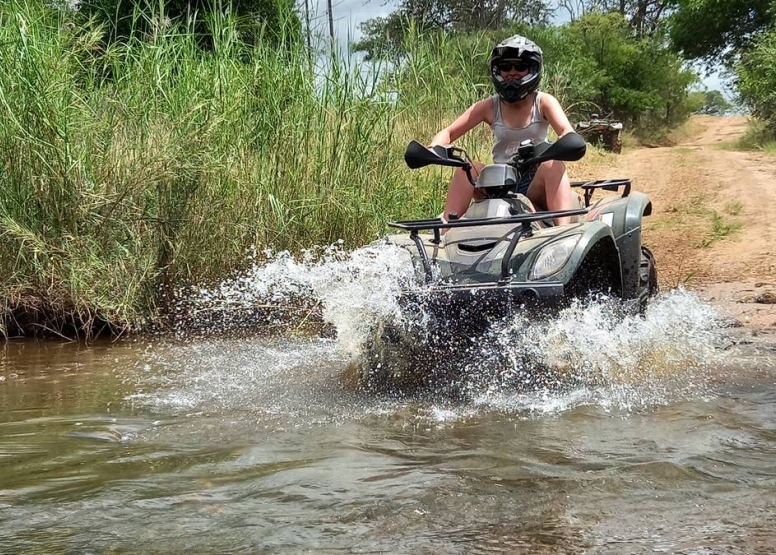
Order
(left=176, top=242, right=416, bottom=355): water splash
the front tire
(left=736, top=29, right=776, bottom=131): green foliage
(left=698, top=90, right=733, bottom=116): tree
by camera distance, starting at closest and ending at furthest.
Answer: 1. the front tire
2. (left=176, top=242, right=416, bottom=355): water splash
3. (left=736, top=29, right=776, bottom=131): green foliage
4. (left=698, top=90, right=733, bottom=116): tree

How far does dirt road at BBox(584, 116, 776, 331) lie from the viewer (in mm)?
7086

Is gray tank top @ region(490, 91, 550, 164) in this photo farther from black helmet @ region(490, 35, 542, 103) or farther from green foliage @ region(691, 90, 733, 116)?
green foliage @ region(691, 90, 733, 116)

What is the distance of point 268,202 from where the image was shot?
6.64m

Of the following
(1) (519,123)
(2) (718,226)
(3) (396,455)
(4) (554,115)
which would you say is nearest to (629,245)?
(4) (554,115)

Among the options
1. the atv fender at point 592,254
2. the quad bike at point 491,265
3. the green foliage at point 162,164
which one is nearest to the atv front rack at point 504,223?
the quad bike at point 491,265

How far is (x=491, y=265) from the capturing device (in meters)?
4.14

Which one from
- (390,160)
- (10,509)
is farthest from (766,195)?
(10,509)

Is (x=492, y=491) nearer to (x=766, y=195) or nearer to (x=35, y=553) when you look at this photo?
(x=35, y=553)

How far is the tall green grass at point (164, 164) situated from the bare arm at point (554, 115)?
1875 millimetres

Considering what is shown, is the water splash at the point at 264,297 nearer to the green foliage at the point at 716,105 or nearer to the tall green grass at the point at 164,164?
the tall green grass at the point at 164,164

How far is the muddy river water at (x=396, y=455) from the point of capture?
257 centimetres

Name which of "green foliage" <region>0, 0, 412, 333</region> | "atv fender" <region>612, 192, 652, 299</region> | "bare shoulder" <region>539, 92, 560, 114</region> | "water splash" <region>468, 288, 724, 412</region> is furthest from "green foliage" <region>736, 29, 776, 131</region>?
"water splash" <region>468, 288, 724, 412</region>

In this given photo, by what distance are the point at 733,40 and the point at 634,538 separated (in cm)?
2913

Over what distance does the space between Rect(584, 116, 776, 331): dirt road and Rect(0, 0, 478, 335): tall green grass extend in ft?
8.03
